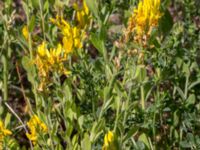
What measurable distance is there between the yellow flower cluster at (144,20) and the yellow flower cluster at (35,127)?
42 centimetres

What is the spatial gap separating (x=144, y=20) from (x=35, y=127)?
0.50 metres

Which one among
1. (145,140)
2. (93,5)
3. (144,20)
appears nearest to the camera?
(144,20)

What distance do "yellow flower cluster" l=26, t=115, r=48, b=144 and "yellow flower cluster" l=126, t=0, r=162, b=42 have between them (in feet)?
1.39

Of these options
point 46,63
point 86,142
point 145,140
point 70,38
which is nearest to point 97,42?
point 70,38

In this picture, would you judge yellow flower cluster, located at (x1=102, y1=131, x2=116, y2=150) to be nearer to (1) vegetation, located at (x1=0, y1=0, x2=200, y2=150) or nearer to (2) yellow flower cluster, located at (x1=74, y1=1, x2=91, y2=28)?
(1) vegetation, located at (x1=0, y1=0, x2=200, y2=150)

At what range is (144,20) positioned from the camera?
4.86 feet

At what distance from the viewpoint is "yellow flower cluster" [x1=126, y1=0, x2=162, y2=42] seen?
1.48 meters

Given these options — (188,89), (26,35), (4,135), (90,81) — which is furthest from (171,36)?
(4,135)

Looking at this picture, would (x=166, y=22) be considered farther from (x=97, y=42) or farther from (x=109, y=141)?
(x=109, y=141)

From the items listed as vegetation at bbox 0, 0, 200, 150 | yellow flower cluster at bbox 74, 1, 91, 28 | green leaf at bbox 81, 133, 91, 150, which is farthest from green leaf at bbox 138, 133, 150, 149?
yellow flower cluster at bbox 74, 1, 91, 28

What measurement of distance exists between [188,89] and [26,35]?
0.75 m

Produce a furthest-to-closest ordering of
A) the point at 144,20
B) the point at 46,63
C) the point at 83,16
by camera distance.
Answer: the point at 83,16 → the point at 46,63 → the point at 144,20

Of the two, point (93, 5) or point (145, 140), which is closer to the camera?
point (93, 5)

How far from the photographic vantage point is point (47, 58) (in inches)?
62.6
